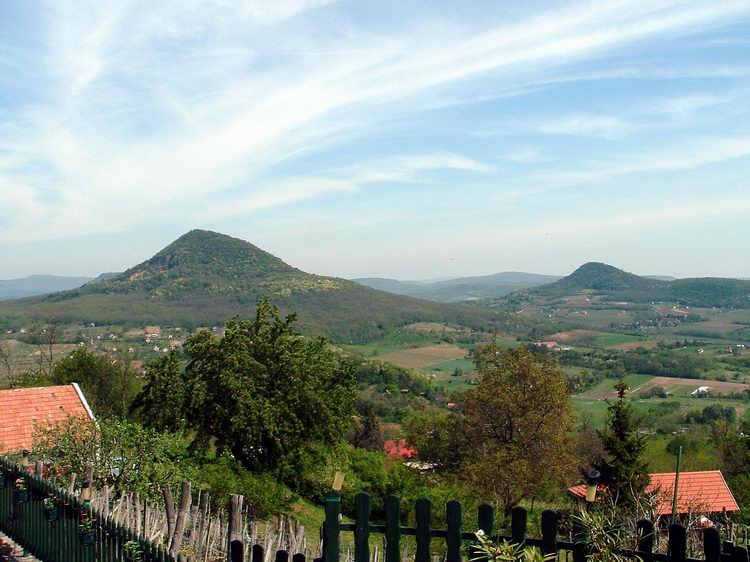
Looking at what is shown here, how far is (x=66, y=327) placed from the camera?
11450 centimetres

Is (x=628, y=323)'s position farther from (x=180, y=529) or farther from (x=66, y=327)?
(x=180, y=529)

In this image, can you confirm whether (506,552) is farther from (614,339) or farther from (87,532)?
(614,339)

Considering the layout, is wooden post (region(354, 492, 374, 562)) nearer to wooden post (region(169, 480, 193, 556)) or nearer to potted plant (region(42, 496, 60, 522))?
wooden post (region(169, 480, 193, 556))

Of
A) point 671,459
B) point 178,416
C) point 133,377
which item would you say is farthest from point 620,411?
point 133,377

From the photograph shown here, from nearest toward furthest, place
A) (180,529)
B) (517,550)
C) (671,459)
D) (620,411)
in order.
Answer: (517,550) → (180,529) → (620,411) → (671,459)

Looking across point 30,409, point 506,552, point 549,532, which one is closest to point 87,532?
point 506,552

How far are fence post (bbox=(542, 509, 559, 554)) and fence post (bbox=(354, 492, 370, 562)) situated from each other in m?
1.40

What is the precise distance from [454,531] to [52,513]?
5653 millimetres

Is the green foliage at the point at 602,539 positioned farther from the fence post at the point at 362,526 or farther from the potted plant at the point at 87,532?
the potted plant at the point at 87,532

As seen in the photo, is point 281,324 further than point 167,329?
No

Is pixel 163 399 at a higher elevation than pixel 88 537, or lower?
lower

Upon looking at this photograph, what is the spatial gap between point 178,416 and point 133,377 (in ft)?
66.5

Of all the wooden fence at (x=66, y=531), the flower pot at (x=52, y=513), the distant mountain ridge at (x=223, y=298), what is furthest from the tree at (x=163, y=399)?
the distant mountain ridge at (x=223, y=298)

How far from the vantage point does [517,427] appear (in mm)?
21125
